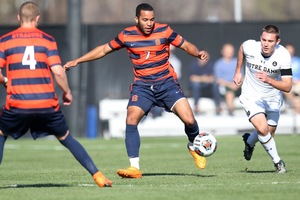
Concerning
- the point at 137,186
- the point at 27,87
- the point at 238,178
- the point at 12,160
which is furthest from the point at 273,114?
the point at 12,160

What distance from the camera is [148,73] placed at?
12.3 meters

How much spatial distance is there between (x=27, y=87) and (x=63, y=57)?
1599 centimetres

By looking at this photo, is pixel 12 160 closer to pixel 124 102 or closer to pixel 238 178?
pixel 238 178

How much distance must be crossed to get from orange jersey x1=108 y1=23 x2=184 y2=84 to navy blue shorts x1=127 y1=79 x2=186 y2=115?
0.08 m

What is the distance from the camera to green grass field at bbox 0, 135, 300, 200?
32.5 ft

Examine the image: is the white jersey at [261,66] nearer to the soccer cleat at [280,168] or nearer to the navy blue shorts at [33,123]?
the soccer cleat at [280,168]

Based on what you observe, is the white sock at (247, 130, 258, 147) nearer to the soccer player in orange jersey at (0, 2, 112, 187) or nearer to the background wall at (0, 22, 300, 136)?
the soccer player in orange jersey at (0, 2, 112, 187)

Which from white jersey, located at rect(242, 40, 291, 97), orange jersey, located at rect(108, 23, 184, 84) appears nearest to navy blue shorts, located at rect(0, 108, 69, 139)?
orange jersey, located at rect(108, 23, 184, 84)

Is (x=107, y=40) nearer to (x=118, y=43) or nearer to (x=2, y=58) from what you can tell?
(x=118, y=43)

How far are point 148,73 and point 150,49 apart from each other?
33cm

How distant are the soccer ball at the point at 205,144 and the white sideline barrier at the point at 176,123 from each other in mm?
12344

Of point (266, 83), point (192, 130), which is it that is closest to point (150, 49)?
point (192, 130)

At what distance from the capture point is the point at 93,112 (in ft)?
82.7

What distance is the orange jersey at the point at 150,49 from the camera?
12.2m
